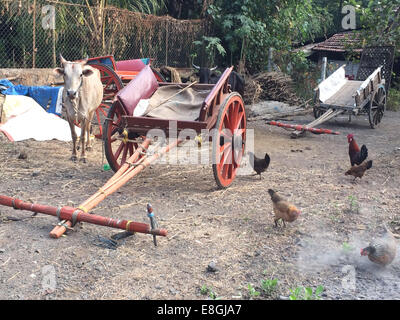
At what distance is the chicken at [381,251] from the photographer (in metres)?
3.13

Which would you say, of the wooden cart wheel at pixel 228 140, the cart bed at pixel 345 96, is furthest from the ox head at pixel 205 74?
the wooden cart wheel at pixel 228 140

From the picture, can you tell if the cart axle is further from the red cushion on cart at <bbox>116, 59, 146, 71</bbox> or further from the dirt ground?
the red cushion on cart at <bbox>116, 59, 146, 71</bbox>

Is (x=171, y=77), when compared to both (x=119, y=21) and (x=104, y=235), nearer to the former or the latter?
(x=119, y=21)

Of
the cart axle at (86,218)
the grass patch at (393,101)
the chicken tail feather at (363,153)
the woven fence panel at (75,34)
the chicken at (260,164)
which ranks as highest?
the woven fence panel at (75,34)

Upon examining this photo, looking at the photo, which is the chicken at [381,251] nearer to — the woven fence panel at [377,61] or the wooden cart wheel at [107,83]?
the wooden cart wheel at [107,83]

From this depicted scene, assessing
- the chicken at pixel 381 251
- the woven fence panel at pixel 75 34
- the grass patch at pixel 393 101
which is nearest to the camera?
the chicken at pixel 381 251

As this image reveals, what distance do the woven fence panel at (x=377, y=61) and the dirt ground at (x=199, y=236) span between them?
5.87 metres

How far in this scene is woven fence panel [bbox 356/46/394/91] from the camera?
1138 centimetres

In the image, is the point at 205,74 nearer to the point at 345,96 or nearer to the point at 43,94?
the point at 43,94

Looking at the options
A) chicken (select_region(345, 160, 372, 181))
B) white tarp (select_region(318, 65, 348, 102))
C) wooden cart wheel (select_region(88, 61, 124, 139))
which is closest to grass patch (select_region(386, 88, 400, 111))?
white tarp (select_region(318, 65, 348, 102))

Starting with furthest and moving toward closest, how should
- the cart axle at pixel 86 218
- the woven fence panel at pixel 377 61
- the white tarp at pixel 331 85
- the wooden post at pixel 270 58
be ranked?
the wooden post at pixel 270 58, the woven fence panel at pixel 377 61, the white tarp at pixel 331 85, the cart axle at pixel 86 218

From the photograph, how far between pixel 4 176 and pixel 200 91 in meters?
2.86

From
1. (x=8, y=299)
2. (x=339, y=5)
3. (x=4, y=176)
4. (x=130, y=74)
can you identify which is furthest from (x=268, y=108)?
(x=339, y=5)

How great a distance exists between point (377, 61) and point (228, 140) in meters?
8.10
